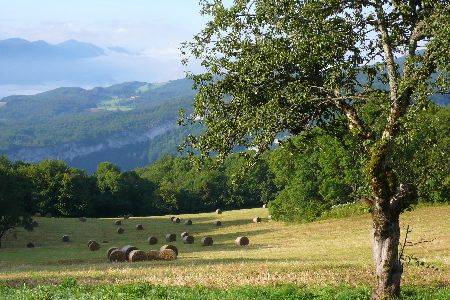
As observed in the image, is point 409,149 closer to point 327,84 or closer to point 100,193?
point 327,84

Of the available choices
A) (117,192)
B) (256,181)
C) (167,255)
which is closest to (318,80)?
(167,255)

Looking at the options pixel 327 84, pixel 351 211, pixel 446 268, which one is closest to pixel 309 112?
pixel 327 84

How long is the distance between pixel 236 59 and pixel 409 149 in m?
44.3

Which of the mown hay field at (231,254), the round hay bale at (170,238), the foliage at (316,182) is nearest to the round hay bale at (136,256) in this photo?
the mown hay field at (231,254)

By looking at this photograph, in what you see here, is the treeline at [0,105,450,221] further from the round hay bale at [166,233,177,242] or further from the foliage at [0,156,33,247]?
the round hay bale at [166,233,177,242]

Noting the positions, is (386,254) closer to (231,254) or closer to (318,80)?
(318,80)

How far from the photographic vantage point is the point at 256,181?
5064 inches

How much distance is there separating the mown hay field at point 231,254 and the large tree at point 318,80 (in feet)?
14.2

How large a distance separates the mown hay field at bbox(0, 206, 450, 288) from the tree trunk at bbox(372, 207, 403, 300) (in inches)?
114

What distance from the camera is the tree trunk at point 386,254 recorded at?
49.4 ft

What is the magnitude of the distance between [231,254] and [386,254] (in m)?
22.5

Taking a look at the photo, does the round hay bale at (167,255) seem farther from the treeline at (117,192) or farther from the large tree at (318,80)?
the treeline at (117,192)

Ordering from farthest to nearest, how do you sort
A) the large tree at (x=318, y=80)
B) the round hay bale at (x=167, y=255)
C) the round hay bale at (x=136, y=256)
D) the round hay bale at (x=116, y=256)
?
the round hay bale at (x=116, y=256), the round hay bale at (x=167, y=255), the round hay bale at (x=136, y=256), the large tree at (x=318, y=80)

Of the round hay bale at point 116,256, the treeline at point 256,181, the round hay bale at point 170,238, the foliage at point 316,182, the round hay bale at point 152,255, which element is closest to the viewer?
the treeline at point 256,181
